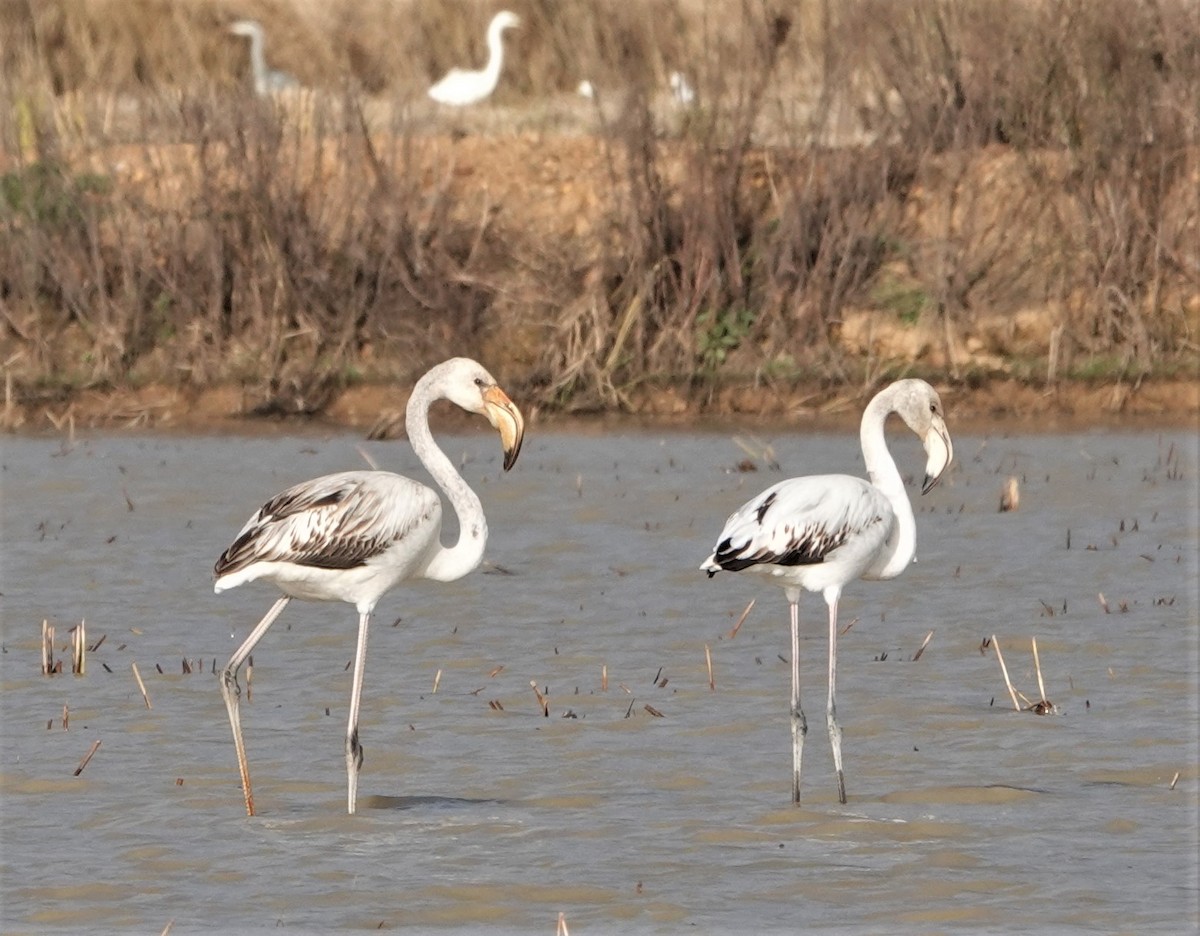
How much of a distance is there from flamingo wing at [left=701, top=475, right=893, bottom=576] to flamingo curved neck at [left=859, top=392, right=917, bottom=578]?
114 mm

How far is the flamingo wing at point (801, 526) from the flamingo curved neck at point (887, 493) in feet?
0.37

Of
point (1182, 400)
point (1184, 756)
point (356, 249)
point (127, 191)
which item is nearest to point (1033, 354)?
point (1182, 400)

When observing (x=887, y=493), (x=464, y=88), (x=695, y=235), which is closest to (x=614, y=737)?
(x=887, y=493)

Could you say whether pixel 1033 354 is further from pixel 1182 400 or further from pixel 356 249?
pixel 356 249

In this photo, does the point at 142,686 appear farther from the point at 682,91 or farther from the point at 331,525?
the point at 682,91

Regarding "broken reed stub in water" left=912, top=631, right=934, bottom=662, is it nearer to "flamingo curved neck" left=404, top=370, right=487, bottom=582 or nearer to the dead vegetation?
"flamingo curved neck" left=404, top=370, right=487, bottom=582

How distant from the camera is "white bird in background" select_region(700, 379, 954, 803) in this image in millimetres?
6555

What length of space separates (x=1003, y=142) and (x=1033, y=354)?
1.91 meters

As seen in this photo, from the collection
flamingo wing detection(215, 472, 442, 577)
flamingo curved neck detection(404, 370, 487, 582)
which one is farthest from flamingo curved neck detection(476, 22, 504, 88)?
flamingo wing detection(215, 472, 442, 577)

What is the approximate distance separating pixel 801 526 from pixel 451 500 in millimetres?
1091

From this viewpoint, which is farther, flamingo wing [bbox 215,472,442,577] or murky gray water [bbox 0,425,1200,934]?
flamingo wing [bbox 215,472,442,577]

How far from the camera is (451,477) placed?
7.09 meters

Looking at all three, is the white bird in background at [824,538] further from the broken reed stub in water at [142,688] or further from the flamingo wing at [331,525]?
the broken reed stub in water at [142,688]

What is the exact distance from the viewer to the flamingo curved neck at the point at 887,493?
6.91m
